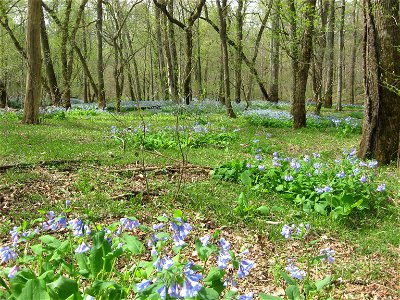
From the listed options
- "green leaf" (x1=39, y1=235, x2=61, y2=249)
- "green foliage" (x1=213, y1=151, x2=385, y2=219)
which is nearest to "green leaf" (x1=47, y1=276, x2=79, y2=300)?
"green leaf" (x1=39, y1=235, x2=61, y2=249)

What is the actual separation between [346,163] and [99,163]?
12.4 ft

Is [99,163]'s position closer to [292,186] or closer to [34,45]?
[292,186]

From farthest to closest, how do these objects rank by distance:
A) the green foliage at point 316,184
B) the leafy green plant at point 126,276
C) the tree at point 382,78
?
the tree at point 382,78
the green foliage at point 316,184
the leafy green plant at point 126,276

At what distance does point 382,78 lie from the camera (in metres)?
6.41

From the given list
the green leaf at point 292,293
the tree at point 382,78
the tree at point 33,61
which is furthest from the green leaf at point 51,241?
the tree at point 33,61

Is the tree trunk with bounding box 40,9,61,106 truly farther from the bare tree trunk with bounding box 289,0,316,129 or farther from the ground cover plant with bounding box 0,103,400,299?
the ground cover plant with bounding box 0,103,400,299

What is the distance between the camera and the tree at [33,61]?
10.2m

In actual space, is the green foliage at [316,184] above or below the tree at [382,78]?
below

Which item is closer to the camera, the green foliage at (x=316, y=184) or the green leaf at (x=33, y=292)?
the green leaf at (x=33, y=292)

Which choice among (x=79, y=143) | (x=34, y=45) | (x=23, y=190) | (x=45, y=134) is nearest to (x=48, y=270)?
(x=23, y=190)

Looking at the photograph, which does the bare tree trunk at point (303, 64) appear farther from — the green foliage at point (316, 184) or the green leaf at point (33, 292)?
the green leaf at point (33, 292)

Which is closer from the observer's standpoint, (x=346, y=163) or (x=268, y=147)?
(x=346, y=163)

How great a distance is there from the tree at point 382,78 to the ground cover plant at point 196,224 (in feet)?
1.97

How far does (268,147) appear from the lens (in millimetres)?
7984
